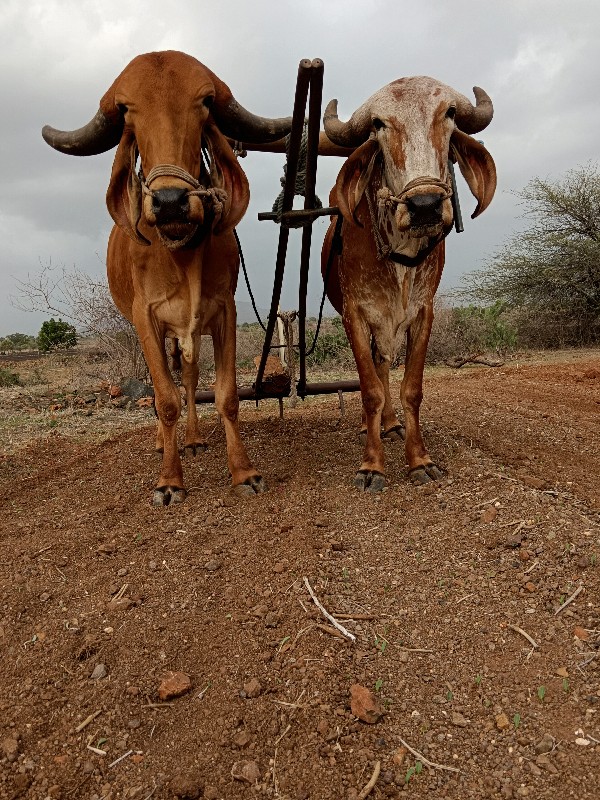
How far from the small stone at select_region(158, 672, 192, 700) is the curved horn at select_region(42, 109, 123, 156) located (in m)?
3.09

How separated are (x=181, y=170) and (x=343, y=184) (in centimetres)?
101

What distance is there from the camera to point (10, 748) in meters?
2.19

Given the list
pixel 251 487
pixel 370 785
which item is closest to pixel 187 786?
pixel 370 785

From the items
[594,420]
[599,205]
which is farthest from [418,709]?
[599,205]

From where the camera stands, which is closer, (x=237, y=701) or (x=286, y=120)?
(x=237, y=701)

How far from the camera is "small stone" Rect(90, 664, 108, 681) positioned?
252cm

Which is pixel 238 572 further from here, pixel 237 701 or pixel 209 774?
pixel 209 774

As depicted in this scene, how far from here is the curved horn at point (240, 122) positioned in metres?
3.94

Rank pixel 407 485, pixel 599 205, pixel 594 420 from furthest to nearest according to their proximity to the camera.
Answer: pixel 599 205
pixel 594 420
pixel 407 485

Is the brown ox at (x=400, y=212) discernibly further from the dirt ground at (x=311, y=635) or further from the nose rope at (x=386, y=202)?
the dirt ground at (x=311, y=635)

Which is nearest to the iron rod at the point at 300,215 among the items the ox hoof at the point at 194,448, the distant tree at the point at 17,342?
the ox hoof at the point at 194,448

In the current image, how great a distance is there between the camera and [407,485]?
4133 mm

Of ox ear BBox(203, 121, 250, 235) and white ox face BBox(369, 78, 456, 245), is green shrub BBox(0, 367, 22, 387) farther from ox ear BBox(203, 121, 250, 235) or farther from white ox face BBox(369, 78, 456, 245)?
white ox face BBox(369, 78, 456, 245)

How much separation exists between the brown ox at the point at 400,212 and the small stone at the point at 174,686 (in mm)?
1947
